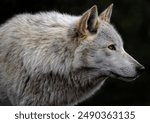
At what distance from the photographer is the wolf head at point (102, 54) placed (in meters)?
8.79

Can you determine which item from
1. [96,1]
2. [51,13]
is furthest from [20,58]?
[96,1]

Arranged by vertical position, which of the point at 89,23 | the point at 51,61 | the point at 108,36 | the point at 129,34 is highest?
the point at 89,23

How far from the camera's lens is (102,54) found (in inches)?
346

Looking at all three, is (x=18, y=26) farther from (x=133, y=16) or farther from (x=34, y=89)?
(x=133, y=16)

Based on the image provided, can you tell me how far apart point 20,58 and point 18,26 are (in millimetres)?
494

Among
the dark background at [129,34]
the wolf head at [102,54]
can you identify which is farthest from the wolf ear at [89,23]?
the dark background at [129,34]

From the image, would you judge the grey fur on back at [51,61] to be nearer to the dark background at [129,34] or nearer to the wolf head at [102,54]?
the wolf head at [102,54]

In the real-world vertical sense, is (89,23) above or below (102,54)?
above

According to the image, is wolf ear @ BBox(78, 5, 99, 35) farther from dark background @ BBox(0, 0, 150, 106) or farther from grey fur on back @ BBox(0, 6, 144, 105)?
dark background @ BBox(0, 0, 150, 106)

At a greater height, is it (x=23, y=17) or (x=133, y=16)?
(x=23, y=17)

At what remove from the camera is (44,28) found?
357 inches

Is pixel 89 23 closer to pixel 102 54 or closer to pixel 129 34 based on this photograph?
pixel 102 54

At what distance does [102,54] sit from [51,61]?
66cm

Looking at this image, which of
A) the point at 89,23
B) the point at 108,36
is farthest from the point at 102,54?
the point at 89,23
